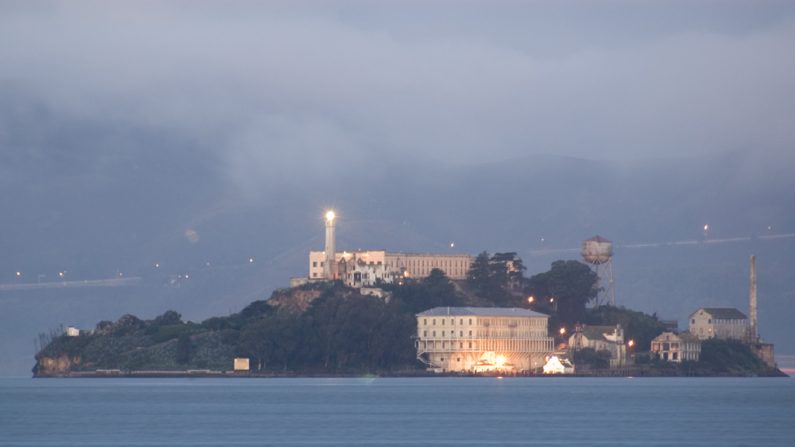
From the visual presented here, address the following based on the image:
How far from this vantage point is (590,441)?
382 ft

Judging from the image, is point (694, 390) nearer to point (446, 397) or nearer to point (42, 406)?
point (446, 397)

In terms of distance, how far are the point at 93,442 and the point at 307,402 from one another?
46335mm

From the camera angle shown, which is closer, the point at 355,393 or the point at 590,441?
the point at 590,441

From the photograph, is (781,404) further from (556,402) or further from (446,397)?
(446,397)

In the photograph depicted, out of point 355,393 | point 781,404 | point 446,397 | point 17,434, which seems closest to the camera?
point 17,434

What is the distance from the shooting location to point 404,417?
140 m

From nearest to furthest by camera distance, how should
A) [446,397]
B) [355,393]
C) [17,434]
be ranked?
[17,434] < [446,397] < [355,393]

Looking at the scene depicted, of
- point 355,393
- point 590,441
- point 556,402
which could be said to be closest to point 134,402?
point 355,393

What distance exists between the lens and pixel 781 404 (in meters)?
159

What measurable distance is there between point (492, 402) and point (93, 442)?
164 ft

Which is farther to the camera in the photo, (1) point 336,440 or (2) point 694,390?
(2) point 694,390

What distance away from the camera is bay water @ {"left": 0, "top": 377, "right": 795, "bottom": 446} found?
391 ft

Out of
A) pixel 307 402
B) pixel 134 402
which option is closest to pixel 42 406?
pixel 134 402

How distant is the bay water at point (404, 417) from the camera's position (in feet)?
391
